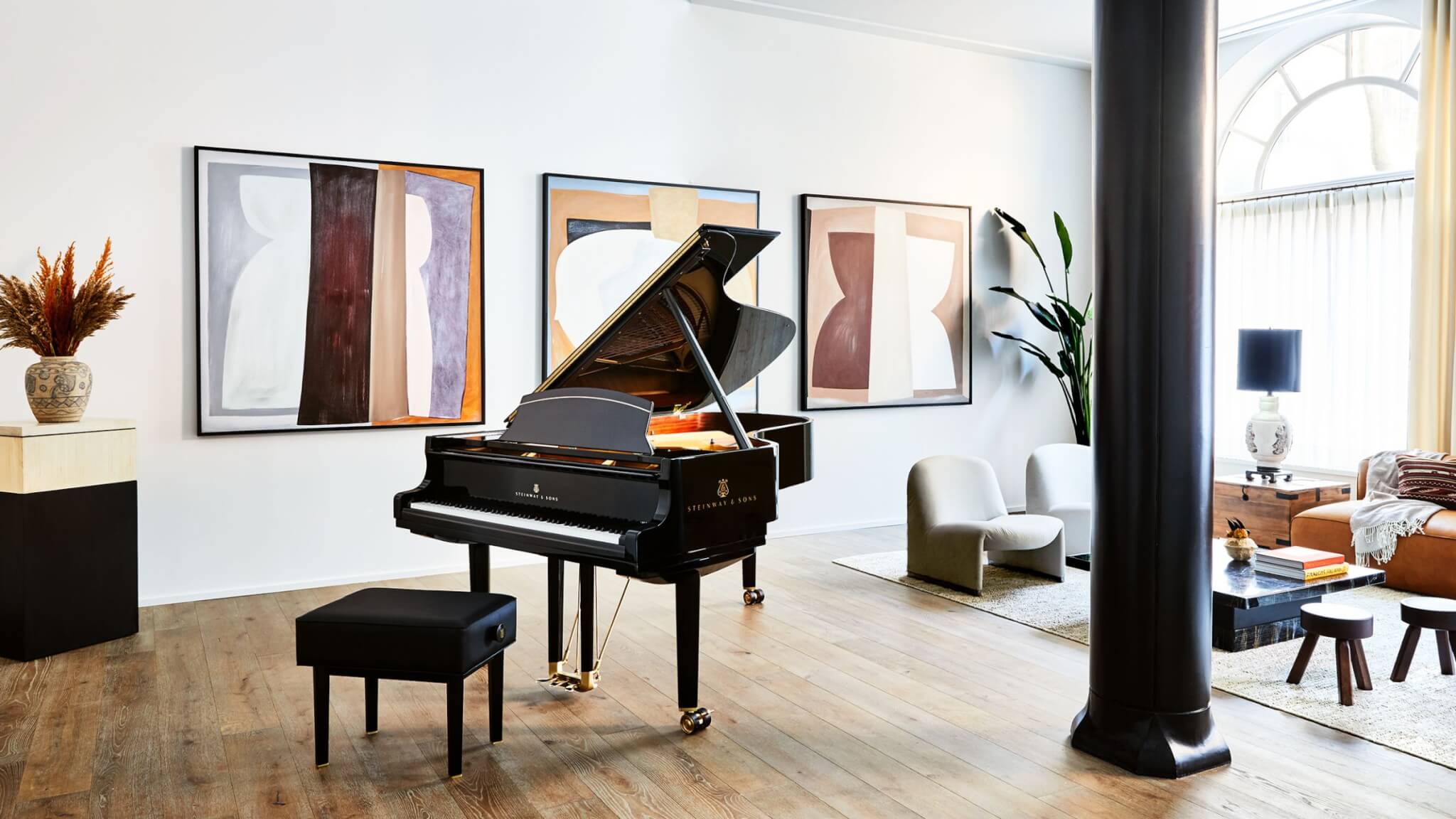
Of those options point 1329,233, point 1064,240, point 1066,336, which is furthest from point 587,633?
point 1329,233

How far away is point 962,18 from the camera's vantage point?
6895 mm

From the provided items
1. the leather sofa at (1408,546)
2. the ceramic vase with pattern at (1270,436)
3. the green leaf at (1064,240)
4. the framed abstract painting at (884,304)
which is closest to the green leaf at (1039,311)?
the framed abstract painting at (884,304)

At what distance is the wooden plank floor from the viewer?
2.91m

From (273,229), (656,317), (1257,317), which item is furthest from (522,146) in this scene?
(1257,317)

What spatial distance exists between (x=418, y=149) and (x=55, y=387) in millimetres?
2199

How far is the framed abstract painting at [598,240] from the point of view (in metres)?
6.05

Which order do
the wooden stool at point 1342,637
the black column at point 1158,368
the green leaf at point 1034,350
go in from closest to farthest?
the black column at point 1158,368, the wooden stool at point 1342,637, the green leaf at point 1034,350

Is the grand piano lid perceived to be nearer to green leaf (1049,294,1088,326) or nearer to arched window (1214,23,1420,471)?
arched window (1214,23,1420,471)

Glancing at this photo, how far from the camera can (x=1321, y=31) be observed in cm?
705

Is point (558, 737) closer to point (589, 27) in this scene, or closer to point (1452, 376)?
point (589, 27)

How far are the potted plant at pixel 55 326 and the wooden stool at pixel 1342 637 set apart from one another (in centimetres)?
498

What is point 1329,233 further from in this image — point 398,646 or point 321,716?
point 321,716

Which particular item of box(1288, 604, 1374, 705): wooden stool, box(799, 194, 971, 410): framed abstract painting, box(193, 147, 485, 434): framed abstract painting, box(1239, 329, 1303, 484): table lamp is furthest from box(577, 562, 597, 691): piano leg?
box(1239, 329, 1303, 484): table lamp

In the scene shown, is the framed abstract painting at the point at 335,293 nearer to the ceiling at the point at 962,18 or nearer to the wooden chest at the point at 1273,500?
the ceiling at the point at 962,18
